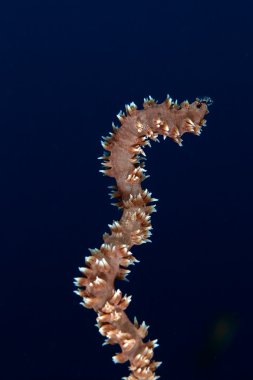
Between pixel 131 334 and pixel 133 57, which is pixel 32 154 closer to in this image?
pixel 133 57

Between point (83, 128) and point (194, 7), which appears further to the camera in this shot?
point (194, 7)

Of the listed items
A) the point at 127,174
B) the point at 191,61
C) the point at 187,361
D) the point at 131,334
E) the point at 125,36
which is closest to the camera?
the point at 131,334

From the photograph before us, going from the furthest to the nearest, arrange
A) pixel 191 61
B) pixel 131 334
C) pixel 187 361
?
pixel 191 61
pixel 187 361
pixel 131 334

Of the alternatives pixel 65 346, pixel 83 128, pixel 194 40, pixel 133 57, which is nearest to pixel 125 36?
pixel 133 57

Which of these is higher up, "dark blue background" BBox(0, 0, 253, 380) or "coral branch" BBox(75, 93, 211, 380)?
"dark blue background" BBox(0, 0, 253, 380)

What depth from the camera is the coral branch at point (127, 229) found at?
9.32 ft

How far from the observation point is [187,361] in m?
14.2

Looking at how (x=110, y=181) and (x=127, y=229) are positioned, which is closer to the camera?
(x=127, y=229)

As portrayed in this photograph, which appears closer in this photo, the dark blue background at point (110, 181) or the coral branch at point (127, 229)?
the coral branch at point (127, 229)

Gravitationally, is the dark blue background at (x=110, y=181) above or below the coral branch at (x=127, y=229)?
above

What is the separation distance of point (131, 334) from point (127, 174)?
0.97m

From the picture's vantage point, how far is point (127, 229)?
3076mm

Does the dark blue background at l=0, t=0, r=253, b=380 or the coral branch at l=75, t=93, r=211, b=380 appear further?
the dark blue background at l=0, t=0, r=253, b=380

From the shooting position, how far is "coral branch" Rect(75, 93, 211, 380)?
284cm
